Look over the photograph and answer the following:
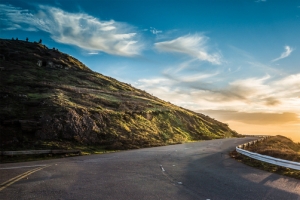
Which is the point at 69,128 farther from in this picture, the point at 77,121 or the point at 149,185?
the point at 149,185

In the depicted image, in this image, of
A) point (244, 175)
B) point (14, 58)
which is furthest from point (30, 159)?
point (14, 58)

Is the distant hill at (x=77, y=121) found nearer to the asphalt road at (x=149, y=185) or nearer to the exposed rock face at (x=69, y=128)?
the exposed rock face at (x=69, y=128)

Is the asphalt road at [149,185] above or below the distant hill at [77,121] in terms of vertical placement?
below

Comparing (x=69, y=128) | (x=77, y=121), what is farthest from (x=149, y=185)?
(x=77, y=121)

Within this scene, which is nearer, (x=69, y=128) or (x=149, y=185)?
(x=149, y=185)

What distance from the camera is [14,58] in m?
77.9

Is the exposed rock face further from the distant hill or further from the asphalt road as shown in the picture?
the asphalt road

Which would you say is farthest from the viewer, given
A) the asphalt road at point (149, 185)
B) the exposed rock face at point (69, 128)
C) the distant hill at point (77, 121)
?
the exposed rock face at point (69, 128)

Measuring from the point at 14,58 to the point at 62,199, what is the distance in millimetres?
80489

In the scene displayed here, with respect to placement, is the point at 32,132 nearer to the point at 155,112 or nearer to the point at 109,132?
the point at 109,132

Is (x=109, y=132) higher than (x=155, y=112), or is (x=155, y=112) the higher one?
(x=155, y=112)

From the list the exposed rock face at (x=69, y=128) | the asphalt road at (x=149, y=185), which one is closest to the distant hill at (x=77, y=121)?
the exposed rock face at (x=69, y=128)

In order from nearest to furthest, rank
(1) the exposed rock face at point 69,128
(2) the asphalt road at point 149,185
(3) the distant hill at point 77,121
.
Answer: (2) the asphalt road at point 149,185 → (3) the distant hill at point 77,121 → (1) the exposed rock face at point 69,128

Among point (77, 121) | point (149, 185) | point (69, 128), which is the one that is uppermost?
point (77, 121)
